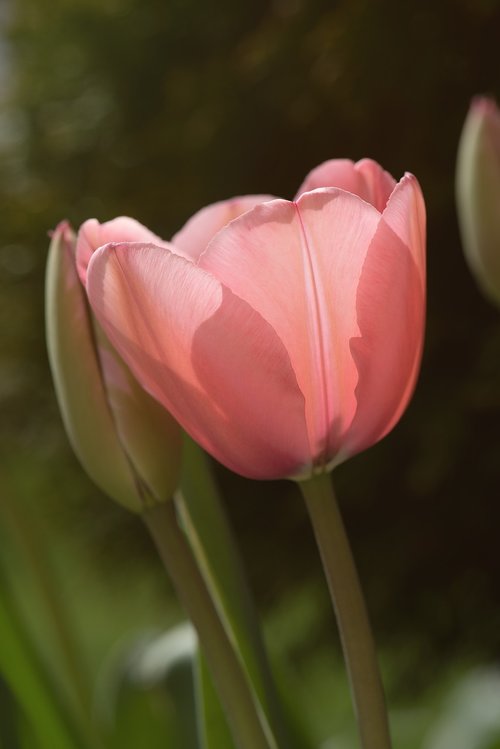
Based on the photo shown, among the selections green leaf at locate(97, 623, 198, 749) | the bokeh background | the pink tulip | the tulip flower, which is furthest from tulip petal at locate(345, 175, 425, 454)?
the bokeh background

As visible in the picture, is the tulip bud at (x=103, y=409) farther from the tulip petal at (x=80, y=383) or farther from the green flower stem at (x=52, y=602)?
the green flower stem at (x=52, y=602)

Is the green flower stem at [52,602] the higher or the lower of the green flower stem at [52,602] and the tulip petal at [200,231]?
the lower

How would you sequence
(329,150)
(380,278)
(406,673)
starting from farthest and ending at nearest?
(406,673)
(329,150)
(380,278)

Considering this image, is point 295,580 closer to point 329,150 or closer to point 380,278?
point 329,150

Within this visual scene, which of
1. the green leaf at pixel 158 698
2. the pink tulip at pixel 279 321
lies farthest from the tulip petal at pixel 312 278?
the green leaf at pixel 158 698

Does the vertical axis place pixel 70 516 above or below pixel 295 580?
above

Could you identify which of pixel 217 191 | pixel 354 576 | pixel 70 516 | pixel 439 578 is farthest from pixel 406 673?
pixel 354 576

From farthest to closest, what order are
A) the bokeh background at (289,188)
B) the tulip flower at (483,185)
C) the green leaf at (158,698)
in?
the bokeh background at (289,188) → the green leaf at (158,698) → the tulip flower at (483,185)
